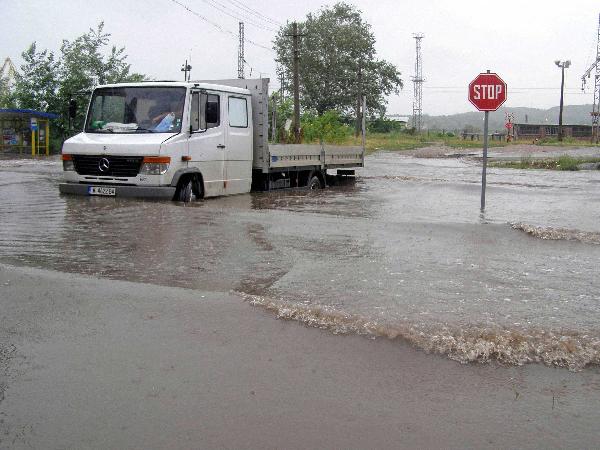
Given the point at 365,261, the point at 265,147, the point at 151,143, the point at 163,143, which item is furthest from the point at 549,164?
the point at 365,261

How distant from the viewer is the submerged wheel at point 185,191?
11.4 metres

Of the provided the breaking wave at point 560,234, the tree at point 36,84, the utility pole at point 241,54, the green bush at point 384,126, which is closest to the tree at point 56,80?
the tree at point 36,84

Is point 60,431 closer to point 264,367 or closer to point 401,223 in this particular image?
point 264,367

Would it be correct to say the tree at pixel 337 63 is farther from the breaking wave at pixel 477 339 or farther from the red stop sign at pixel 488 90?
the breaking wave at pixel 477 339

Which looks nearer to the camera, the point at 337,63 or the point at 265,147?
the point at 265,147

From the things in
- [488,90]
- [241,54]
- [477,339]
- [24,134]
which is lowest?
[477,339]

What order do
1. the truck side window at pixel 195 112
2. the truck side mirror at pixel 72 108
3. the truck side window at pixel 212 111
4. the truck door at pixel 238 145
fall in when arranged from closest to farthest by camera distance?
the truck side window at pixel 195 112 → the truck side window at pixel 212 111 → the truck door at pixel 238 145 → the truck side mirror at pixel 72 108

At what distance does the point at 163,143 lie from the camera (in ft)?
35.9

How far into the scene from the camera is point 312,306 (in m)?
5.31

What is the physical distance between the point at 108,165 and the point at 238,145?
2976mm

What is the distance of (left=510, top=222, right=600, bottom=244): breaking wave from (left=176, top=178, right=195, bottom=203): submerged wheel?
545cm

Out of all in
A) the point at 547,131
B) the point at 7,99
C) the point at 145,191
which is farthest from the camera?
the point at 547,131

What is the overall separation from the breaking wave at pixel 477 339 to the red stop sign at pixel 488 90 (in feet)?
28.4

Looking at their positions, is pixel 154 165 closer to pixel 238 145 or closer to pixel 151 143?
pixel 151 143
